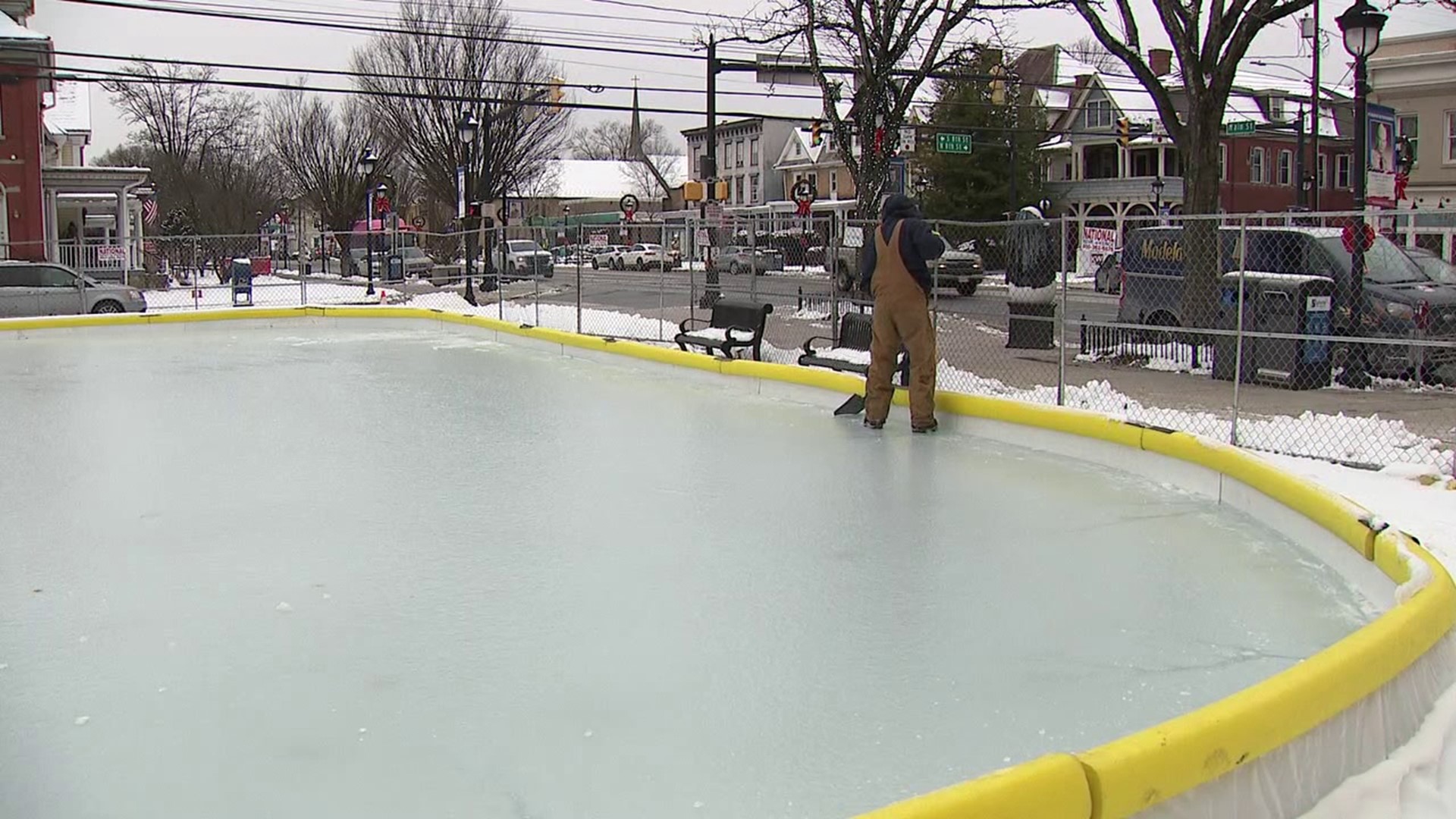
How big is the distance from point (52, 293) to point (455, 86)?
737 inches

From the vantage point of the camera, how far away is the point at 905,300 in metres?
9.38

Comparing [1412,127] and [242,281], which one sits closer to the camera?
[242,281]

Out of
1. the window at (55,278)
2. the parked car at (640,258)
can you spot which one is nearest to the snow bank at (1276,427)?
the window at (55,278)

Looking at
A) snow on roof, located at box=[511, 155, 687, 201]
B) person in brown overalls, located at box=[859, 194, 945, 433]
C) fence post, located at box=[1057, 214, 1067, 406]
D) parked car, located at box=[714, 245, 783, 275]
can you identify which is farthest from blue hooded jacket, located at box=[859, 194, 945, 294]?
snow on roof, located at box=[511, 155, 687, 201]

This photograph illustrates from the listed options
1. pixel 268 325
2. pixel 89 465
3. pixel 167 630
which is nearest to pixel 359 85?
pixel 268 325

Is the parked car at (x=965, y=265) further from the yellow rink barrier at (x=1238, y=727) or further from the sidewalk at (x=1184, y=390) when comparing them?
the yellow rink barrier at (x=1238, y=727)

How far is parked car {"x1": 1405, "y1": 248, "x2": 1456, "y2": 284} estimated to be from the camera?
13391 mm

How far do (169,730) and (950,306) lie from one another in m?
10.5

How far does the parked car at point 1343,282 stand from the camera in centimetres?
1221

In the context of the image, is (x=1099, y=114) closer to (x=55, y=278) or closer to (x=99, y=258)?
(x=99, y=258)

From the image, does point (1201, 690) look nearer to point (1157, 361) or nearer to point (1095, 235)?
point (1157, 361)

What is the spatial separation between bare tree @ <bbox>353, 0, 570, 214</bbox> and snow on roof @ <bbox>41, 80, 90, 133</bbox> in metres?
12.7

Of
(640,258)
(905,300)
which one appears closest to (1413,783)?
(905,300)

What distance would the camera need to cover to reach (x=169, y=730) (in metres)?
3.87
